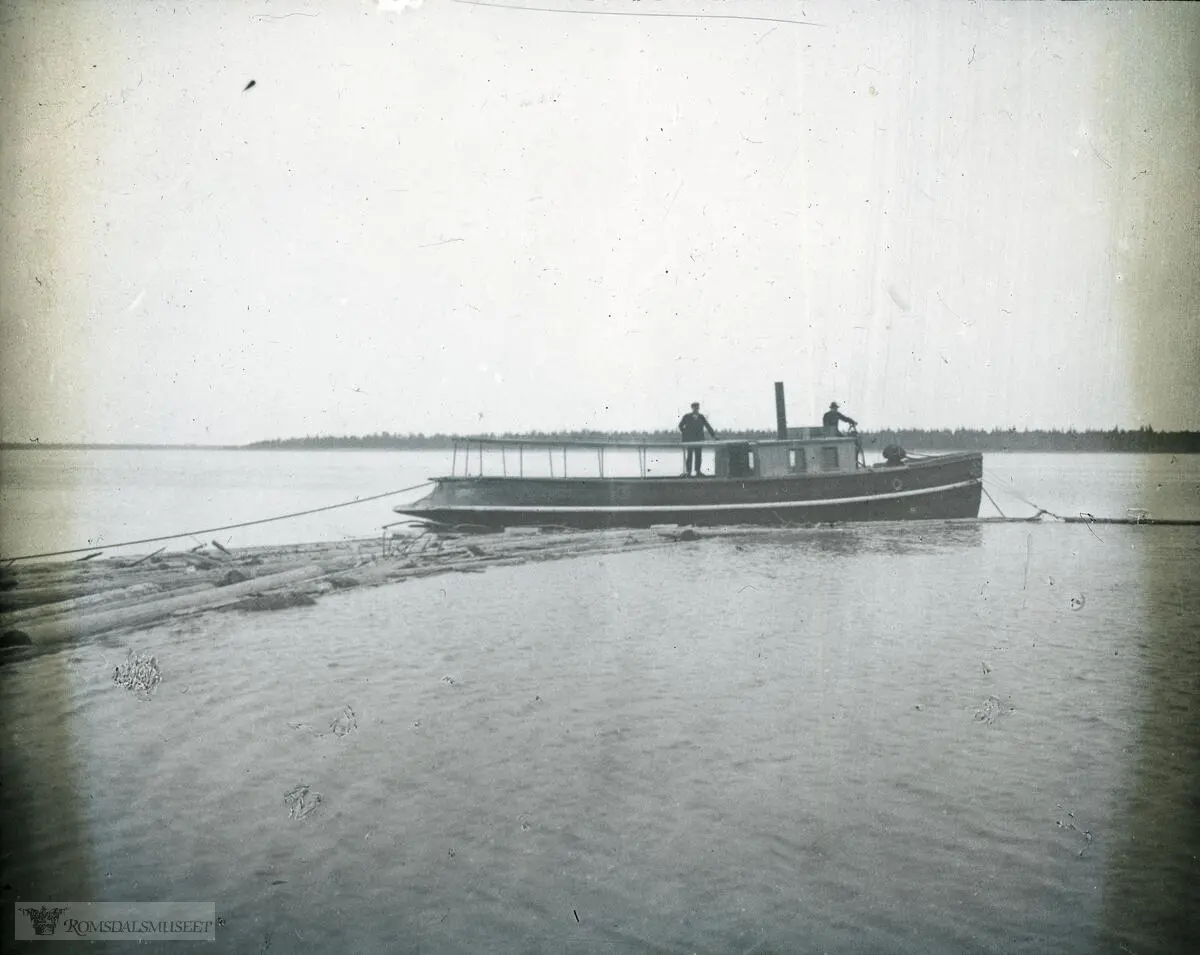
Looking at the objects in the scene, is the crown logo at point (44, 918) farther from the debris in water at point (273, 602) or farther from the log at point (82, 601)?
the debris in water at point (273, 602)

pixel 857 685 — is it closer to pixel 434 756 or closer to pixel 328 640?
pixel 434 756

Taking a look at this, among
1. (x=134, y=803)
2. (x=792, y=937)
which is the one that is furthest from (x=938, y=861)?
(x=134, y=803)

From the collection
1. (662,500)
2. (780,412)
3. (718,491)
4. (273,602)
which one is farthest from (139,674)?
(780,412)

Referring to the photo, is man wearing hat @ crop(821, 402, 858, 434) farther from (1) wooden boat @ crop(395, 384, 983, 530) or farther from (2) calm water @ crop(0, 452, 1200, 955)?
(2) calm water @ crop(0, 452, 1200, 955)

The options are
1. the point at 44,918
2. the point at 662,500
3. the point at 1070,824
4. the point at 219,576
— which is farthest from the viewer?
the point at 662,500

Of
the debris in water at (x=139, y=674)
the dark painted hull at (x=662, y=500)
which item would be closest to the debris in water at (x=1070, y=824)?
the debris in water at (x=139, y=674)

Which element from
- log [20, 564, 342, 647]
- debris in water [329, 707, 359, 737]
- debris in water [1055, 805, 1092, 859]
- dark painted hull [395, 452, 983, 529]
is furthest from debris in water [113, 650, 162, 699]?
dark painted hull [395, 452, 983, 529]

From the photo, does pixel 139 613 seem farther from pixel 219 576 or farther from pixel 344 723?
pixel 344 723
